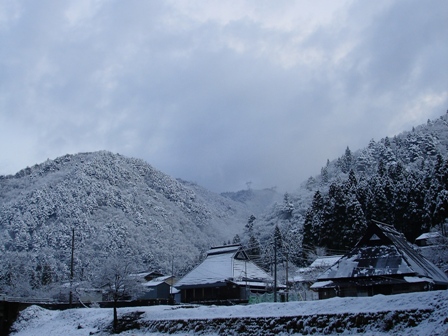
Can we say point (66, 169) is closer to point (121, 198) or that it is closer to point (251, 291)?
point (121, 198)

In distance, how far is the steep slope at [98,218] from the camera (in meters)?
91.9

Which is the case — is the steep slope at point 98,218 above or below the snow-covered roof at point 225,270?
above

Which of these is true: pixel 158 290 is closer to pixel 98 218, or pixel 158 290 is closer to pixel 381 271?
pixel 381 271

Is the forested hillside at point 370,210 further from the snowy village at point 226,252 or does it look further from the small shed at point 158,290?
the small shed at point 158,290

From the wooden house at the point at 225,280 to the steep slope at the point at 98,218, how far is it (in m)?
22.4

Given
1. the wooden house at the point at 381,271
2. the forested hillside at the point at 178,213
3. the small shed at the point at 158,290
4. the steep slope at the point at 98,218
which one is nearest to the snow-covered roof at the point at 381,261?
the wooden house at the point at 381,271

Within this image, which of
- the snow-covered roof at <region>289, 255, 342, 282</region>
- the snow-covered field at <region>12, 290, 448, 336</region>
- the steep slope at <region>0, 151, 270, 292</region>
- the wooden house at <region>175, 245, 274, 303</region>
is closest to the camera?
the snow-covered field at <region>12, 290, 448, 336</region>

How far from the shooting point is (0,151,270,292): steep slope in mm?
91938

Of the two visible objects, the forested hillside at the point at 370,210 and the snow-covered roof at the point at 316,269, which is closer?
the snow-covered roof at the point at 316,269

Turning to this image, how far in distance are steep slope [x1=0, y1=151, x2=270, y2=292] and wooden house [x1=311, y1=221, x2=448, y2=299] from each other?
42.5m

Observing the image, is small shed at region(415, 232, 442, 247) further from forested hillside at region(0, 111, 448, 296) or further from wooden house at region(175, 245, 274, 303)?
wooden house at region(175, 245, 274, 303)

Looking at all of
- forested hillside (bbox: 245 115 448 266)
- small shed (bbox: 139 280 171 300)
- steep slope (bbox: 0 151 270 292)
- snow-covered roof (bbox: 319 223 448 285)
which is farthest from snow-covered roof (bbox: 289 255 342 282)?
steep slope (bbox: 0 151 270 292)

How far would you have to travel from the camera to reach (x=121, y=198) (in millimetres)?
125125

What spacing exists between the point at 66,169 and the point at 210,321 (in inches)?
4980
